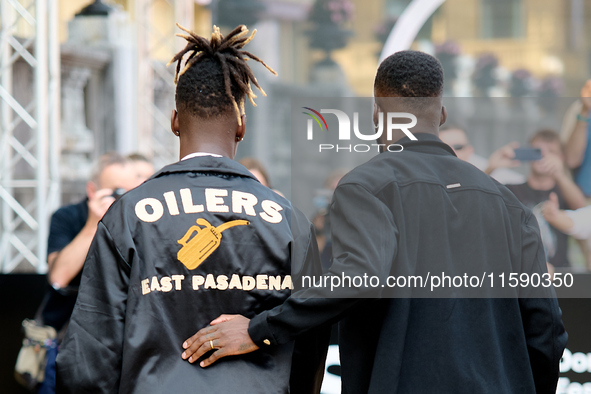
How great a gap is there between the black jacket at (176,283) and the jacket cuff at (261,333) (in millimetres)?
69

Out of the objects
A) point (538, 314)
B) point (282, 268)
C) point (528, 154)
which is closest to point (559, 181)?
point (528, 154)

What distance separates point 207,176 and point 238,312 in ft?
1.29

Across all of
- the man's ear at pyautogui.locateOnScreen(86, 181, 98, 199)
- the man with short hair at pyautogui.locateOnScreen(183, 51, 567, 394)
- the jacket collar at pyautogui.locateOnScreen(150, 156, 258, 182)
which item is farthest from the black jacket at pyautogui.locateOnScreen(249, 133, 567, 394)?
the man's ear at pyautogui.locateOnScreen(86, 181, 98, 199)

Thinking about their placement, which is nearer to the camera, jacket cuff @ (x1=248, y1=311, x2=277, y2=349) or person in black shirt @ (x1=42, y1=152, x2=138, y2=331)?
jacket cuff @ (x1=248, y1=311, x2=277, y2=349)

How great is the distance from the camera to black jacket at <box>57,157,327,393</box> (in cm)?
156

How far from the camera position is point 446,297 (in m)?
1.54

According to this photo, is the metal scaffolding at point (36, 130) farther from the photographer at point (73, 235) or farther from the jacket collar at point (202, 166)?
the jacket collar at point (202, 166)

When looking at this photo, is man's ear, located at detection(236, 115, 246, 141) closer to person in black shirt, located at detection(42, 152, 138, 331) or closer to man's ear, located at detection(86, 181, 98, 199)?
person in black shirt, located at detection(42, 152, 138, 331)

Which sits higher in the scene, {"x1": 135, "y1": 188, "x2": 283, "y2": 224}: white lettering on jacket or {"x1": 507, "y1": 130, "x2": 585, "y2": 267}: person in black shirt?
{"x1": 507, "y1": 130, "x2": 585, "y2": 267}: person in black shirt

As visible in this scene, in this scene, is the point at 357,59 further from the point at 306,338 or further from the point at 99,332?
the point at 99,332

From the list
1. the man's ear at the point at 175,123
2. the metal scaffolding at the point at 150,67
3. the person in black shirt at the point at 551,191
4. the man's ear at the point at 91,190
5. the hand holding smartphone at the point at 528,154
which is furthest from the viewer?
the metal scaffolding at the point at 150,67

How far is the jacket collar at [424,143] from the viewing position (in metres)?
1.68

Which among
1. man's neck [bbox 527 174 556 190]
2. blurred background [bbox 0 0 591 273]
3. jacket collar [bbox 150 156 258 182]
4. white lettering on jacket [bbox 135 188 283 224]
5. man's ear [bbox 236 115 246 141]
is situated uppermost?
blurred background [bbox 0 0 591 273]

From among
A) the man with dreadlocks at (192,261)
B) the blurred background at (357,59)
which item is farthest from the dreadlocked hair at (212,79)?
the blurred background at (357,59)
